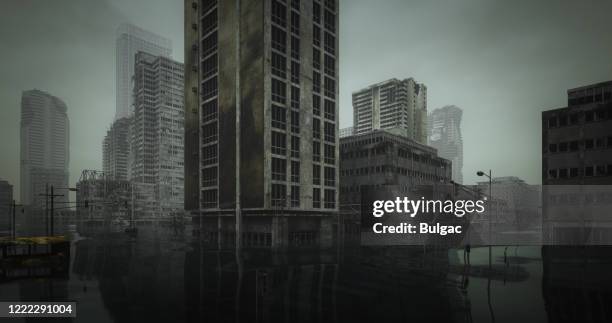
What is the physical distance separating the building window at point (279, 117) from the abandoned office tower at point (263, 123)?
0.57 ft

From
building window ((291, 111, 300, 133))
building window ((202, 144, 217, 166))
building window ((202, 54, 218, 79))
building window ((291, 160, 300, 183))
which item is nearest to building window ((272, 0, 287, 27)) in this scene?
building window ((202, 54, 218, 79))

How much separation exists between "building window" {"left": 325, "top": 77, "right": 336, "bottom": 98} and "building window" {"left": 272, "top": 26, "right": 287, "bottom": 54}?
38.9 ft

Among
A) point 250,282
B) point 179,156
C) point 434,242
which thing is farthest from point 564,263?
point 179,156

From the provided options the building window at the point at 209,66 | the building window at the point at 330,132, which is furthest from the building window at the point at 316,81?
the building window at the point at 209,66

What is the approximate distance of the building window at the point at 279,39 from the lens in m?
59.7

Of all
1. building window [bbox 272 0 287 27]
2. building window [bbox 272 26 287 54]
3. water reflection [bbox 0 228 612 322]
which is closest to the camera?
water reflection [bbox 0 228 612 322]

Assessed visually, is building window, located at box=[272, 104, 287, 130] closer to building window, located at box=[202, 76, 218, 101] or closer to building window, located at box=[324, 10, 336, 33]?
building window, located at box=[202, 76, 218, 101]

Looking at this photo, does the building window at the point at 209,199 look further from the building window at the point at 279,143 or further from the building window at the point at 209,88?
the building window at the point at 209,88

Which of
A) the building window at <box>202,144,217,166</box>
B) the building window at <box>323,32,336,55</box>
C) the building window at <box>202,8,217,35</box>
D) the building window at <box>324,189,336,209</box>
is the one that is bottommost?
the building window at <box>324,189,336,209</box>

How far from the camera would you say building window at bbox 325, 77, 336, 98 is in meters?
68.9

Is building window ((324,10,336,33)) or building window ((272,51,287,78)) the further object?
building window ((324,10,336,33))

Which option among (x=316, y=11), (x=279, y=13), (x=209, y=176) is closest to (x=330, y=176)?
(x=209, y=176)

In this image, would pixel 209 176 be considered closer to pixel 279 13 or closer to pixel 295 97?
pixel 295 97

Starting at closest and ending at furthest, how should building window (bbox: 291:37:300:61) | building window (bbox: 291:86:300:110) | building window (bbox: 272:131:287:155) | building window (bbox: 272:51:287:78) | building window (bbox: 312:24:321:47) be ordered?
building window (bbox: 272:131:287:155) < building window (bbox: 272:51:287:78) < building window (bbox: 291:86:300:110) < building window (bbox: 291:37:300:61) < building window (bbox: 312:24:321:47)
